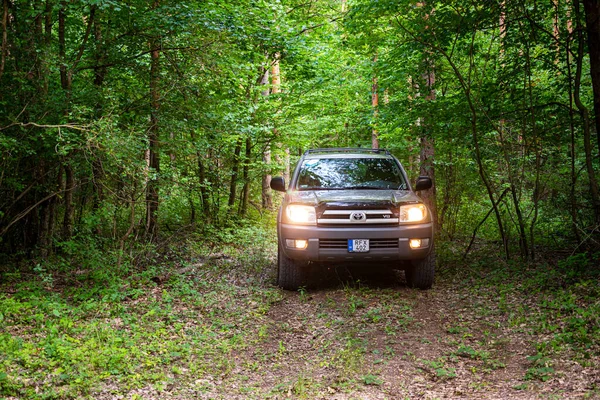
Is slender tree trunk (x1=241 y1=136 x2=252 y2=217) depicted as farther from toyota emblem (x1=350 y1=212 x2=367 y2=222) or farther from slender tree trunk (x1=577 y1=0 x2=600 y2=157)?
slender tree trunk (x1=577 y1=0 x2=600 y2=157)

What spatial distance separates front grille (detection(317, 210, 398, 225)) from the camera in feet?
21.1

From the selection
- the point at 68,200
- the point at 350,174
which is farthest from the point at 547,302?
the point at 68,200

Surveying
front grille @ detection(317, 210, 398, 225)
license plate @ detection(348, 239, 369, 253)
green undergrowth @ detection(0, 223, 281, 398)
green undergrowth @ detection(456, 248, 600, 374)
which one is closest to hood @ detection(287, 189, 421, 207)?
front grille @ detection(317, 210, 398, 225)

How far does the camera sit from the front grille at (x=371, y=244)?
6.38 metres

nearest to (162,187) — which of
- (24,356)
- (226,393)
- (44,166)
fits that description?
(44,166)

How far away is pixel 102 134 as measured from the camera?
19.4 ft

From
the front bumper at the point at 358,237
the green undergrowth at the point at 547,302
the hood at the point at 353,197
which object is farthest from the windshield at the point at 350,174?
the green undergrowth at the point at 547,302

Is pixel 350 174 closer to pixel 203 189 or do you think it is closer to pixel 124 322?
pixel 124 322

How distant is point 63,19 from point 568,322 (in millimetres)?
8169

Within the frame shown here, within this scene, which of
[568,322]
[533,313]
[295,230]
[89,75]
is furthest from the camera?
[89,75]

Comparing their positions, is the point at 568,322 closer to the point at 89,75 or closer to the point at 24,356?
the point at 24,356

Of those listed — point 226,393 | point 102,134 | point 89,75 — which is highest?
point 89,75

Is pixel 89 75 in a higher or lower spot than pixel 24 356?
higher

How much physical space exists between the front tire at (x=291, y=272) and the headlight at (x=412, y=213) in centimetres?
159
